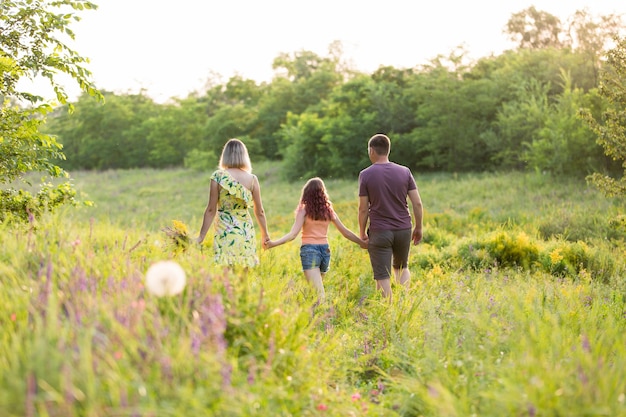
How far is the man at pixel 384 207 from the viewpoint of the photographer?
22.8ft

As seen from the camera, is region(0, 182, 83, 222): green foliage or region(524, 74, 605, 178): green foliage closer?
region(0, 182, 83, 222): green foliage

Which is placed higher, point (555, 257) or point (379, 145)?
point (379, 145)

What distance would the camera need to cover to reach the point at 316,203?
6812 mm

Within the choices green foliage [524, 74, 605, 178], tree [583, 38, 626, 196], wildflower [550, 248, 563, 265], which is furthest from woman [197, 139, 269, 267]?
green foliage [524, 74, 605, 178]

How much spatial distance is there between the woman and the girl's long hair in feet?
2.06

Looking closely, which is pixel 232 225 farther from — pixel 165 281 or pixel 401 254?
pixel 165 281

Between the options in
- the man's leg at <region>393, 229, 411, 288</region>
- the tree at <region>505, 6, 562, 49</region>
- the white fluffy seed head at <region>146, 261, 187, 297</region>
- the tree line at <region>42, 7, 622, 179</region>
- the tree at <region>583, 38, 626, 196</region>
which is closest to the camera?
the white fluffy seed head at <region>146, 261, 187, 297</region>

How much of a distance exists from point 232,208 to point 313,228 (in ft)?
3.30

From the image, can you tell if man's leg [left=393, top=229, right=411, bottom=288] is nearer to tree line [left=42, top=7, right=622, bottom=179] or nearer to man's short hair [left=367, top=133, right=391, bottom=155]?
man's short hair [left=367, top=133, right=391, bottom=155]

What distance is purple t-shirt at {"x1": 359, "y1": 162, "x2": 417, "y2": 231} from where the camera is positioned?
22.7 ft

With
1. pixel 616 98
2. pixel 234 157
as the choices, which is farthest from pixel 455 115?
pixel 234 157

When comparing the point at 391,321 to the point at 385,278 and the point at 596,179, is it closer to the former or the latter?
the point at 385,278

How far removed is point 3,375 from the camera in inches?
116

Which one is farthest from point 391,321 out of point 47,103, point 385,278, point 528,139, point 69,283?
point 528,139
